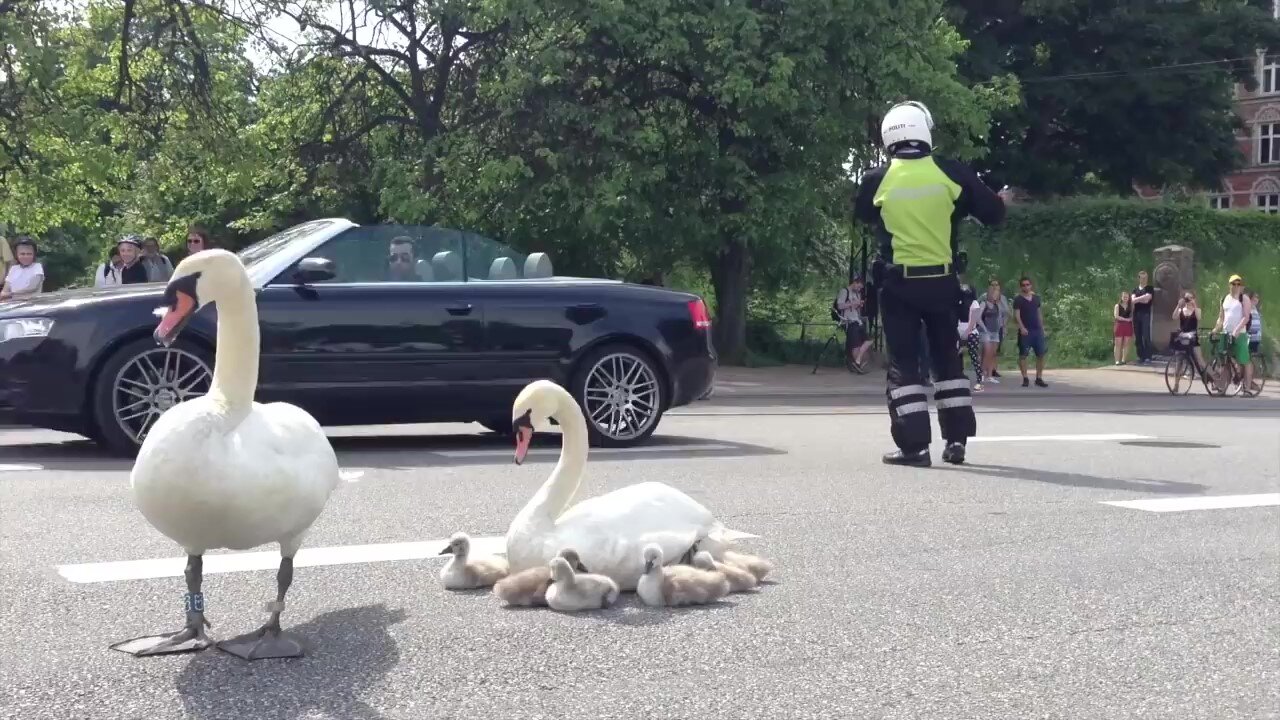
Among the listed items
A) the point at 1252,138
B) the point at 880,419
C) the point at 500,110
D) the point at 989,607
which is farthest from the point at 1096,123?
the point at 989,607

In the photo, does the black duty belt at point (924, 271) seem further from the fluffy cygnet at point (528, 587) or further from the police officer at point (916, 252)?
the fluffy cygnet at point (528, 587)

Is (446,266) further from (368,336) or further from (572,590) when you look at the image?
(572,590)

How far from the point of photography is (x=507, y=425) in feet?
39.0

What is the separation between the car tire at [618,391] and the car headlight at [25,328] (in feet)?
11.1

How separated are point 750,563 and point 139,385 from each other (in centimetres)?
528

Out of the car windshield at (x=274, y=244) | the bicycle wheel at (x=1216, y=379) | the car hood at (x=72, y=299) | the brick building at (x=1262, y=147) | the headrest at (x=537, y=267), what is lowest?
the bicycle wheel at (x=1216, y=379)

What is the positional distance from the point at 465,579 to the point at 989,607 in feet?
6.15

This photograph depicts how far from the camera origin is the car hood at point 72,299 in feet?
32.8

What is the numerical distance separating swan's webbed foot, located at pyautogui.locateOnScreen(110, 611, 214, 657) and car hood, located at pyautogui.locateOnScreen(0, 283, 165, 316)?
5435 mm

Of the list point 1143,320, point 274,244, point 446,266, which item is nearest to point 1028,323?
point 1143,320

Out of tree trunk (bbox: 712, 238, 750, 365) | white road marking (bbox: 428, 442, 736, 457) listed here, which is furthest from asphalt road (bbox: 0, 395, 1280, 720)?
tree trunk (bbox: 712, 238, 750, 365)

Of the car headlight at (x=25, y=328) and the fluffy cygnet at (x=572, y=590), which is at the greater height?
the car headlight at (x=25, y=328)

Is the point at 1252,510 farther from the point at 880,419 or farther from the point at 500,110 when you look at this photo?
the point at 500,110

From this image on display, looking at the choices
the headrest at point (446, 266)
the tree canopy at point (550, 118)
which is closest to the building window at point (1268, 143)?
the tree canopy at point (550, 118)
